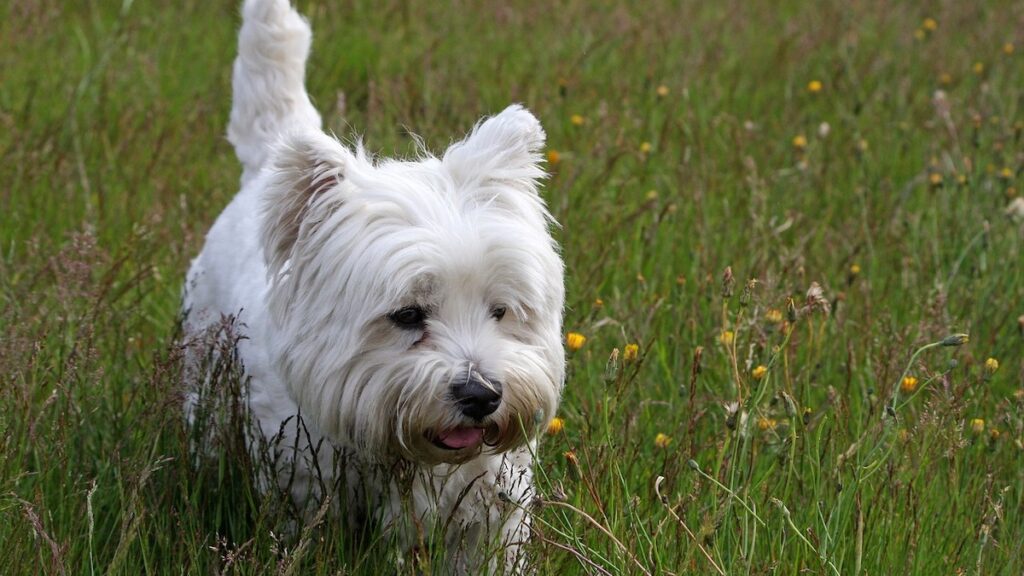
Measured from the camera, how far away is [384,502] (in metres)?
3.33

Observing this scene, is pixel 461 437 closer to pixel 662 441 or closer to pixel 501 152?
pixel 501 152

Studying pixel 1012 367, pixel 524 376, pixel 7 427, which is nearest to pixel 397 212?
pixel 524 376

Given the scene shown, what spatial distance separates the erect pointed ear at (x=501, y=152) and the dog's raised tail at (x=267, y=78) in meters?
1.16

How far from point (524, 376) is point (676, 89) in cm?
422

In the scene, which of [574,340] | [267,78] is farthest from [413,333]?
[267,78]

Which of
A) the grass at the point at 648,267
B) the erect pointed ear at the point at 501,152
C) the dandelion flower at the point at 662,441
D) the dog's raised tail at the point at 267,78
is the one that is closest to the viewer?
the grass at the point at 648,267

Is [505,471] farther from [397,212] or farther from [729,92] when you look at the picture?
[729,92]

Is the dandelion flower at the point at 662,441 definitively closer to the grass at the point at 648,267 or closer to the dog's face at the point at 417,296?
the grass at the point at 648,267

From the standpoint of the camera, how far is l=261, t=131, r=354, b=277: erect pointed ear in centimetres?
321

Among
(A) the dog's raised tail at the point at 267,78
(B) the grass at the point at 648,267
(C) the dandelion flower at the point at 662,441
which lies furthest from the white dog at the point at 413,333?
(A) the dog's raised tail at the point at 267,78

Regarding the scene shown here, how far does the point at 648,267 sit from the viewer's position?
16.7 feet

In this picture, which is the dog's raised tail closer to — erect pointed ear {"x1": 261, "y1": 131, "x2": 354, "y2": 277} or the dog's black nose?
erect pointed ear {"x1": 261, "y1": 131, "x2": 354, "y2": 277}

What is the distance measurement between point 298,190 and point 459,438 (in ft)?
2.41

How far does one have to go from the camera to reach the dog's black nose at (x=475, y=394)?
2.96 m
